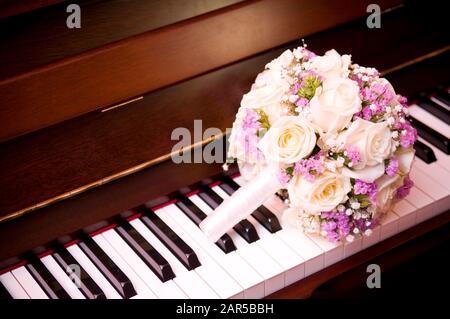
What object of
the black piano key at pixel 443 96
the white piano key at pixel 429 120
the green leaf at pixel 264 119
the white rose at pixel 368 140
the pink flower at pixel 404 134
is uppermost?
the black piano key at pixel 443 96

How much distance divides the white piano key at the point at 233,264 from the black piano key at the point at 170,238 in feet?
0.21

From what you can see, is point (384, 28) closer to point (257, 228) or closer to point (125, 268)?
point (257, 228)

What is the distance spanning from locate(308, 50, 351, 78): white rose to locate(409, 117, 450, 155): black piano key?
67 centimetres

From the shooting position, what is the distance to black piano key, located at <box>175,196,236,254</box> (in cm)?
279

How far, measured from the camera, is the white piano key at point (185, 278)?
2627 mm

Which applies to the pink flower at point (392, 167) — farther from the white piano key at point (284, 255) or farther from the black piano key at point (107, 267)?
the black piano key at point (107, 267)

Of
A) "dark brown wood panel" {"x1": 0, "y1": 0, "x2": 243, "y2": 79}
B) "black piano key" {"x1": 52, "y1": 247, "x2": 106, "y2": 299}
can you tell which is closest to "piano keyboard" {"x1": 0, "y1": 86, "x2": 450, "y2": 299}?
"black piano key" {"x1": 52, "y1": 247, "x2": 106, "y2": 299}

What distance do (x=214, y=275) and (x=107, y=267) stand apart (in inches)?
14.1

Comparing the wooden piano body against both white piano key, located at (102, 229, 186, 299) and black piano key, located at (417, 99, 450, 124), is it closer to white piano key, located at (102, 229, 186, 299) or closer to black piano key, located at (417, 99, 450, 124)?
white piano key, located at (102, 229, 186, 299)

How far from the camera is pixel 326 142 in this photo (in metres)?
2.65

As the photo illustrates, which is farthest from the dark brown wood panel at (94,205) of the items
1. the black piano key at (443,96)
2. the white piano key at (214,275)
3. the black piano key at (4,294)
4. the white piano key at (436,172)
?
the black piano key at (443,96)

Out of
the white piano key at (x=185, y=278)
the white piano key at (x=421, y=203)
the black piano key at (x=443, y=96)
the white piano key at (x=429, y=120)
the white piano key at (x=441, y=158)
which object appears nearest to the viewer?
the white piano key at (x=185, y=278)
